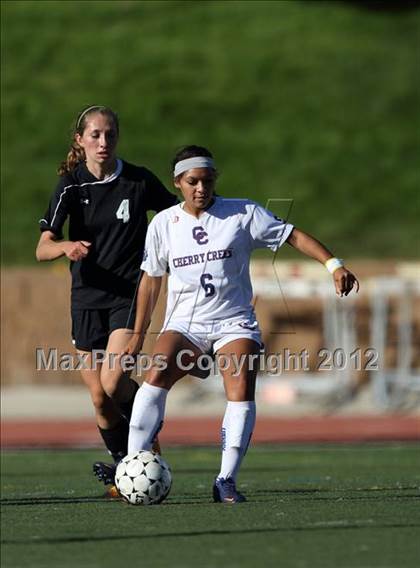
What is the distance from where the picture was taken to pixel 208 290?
895 centimetres

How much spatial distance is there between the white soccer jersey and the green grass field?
3.74ft

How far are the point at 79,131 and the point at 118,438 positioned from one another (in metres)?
1.95

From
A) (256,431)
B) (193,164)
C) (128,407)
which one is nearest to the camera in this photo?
(193,164)

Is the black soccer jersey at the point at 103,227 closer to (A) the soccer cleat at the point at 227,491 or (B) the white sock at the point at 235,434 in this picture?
(B) the white sock at the point at 235,434

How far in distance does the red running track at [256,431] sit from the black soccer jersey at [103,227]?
7092mm

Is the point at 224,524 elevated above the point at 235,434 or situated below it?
below

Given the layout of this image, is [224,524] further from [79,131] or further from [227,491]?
[79,131]

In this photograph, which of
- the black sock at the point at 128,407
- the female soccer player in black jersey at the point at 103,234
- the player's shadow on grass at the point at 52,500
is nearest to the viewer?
the player's shadow on grass at the point at 52,500

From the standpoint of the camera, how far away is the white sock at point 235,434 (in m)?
8.87

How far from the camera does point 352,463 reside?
13.8 m

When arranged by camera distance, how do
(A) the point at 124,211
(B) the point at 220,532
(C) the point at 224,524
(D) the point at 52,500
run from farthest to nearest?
(A) the point at 124,211 < (D) the point at 52,500 < (C) the point at 224,524 < (B) the point at 220,532

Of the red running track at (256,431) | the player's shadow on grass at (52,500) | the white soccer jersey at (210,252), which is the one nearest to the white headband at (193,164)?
the white soccer jersey at (210,252)

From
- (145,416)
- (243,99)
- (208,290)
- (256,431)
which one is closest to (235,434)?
(145,416)

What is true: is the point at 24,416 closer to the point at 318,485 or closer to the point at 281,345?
the point at 281,345
